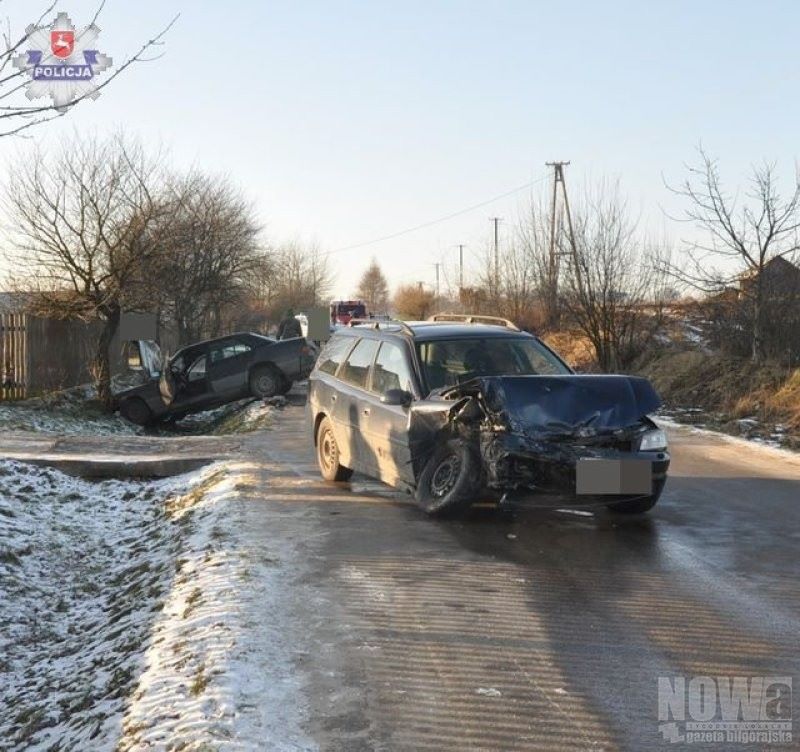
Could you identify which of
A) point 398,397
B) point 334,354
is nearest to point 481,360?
point 398,397

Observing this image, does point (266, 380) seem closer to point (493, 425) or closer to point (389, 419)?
point (389, 419)

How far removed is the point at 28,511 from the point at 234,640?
4980 millimetres

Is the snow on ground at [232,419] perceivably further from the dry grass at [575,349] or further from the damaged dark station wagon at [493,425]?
the dry grass at [575,349]

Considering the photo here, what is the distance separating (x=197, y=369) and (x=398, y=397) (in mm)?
13170

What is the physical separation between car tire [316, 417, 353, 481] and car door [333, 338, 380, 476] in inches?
9.3

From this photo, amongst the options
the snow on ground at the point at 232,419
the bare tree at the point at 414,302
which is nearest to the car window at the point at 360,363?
the snow on ground at the point at 232,419

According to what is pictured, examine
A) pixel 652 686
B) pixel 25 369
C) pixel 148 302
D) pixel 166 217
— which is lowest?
pixel 652 686

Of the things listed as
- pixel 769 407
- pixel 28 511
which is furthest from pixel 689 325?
pixel 28 511

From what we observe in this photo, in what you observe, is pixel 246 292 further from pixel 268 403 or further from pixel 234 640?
pixel 234 640

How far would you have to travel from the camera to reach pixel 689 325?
22312 mm

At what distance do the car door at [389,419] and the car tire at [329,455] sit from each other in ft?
2.91

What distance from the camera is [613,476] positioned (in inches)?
272

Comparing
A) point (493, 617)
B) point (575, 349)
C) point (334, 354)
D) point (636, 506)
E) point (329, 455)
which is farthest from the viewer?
point (575, 349)

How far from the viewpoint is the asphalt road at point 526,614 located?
12.8 ft
